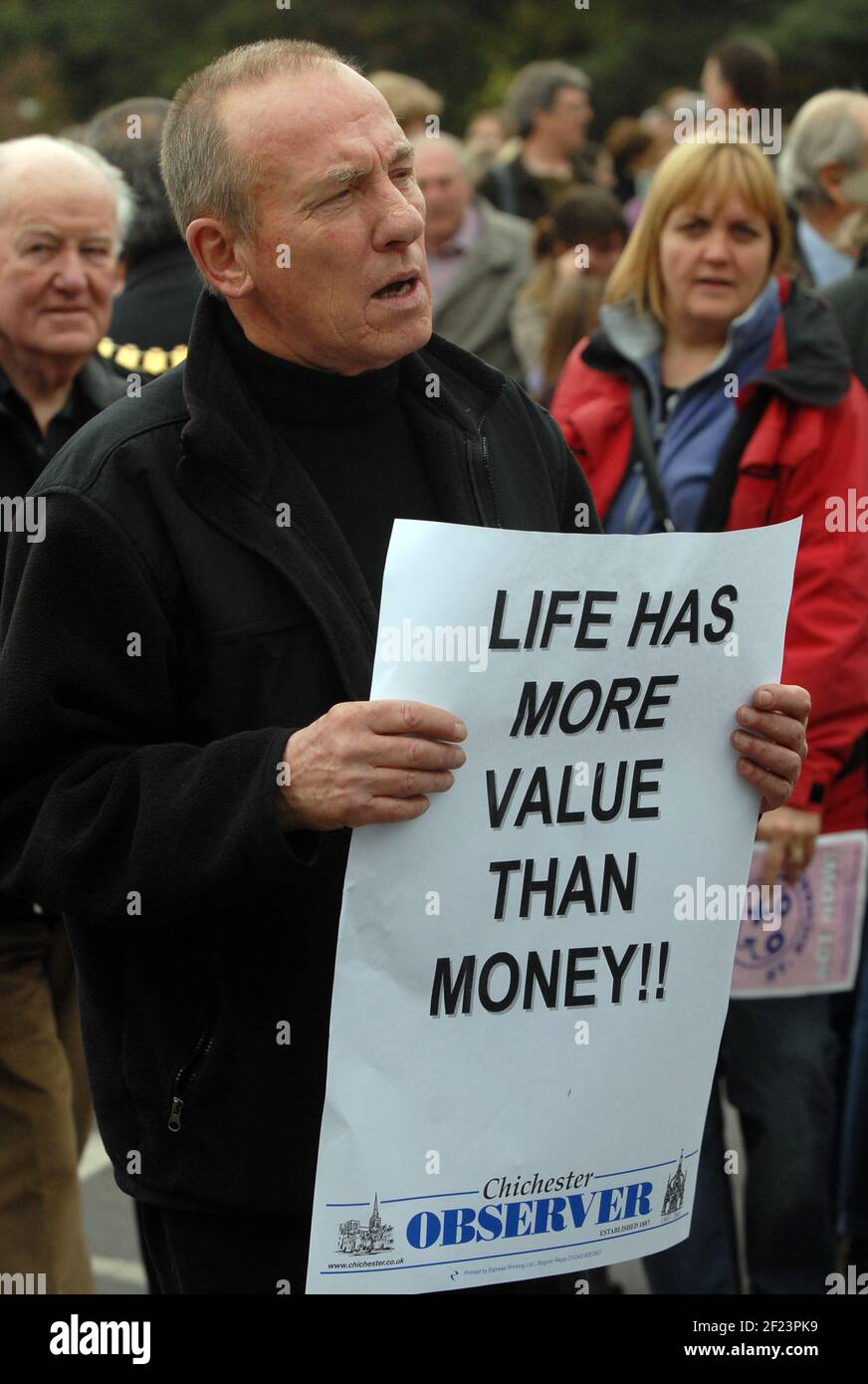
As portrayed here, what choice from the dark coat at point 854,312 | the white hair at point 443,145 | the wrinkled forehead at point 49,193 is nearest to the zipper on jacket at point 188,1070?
the wrinkled forehead at point 49,193

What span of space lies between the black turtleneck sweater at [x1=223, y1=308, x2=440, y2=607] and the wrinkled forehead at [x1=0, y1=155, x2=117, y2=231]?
1.59 m

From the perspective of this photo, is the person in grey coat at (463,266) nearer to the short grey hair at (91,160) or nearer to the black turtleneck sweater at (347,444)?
the short grey hair at (91,160)

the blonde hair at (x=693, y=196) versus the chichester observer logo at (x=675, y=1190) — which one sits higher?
the blonde hair at (x=693, y=196)

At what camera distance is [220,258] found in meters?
2.62

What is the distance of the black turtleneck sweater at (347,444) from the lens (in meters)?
2.59

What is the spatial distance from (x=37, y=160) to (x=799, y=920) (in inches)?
85.8

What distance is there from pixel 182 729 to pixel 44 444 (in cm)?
162

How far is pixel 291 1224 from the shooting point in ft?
8.45

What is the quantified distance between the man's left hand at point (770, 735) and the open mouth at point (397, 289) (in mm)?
668

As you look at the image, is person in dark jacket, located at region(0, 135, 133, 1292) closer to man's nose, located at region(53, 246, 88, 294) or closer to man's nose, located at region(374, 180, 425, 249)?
man's nose, located at region(53, 246, 88, 294)

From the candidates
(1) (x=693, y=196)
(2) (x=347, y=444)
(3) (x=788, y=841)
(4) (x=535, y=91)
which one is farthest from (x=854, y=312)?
(4) (x=535, y=91)

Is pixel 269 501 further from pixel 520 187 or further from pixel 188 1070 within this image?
pixel 520 187
